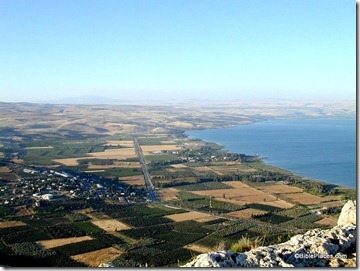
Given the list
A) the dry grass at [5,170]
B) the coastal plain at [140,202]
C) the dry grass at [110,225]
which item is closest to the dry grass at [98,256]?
the coastal plain at [140,202]

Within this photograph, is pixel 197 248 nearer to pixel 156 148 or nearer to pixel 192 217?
pixel 192 217

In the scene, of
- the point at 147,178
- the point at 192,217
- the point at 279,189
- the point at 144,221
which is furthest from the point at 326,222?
→ the point at 147,178

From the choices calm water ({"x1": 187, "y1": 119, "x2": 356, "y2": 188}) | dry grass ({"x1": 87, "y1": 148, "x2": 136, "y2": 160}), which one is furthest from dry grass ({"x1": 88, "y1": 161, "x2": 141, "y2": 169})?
calm water ({"x1": 187, "y1": 119, "x2": 356, "y2": 188})

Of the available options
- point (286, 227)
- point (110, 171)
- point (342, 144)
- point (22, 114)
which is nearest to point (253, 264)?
point (286, 227)

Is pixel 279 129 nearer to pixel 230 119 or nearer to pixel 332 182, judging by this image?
pixel 230 119

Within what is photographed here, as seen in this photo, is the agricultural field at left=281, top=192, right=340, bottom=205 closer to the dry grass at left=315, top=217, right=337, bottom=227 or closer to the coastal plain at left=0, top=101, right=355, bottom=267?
the coastal plain at left=0, top=101, right=355, bottom=267
